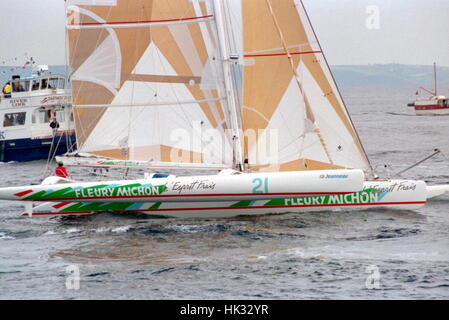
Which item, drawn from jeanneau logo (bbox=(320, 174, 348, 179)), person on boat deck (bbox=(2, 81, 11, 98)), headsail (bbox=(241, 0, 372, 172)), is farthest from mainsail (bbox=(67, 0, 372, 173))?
person on boat deck (bbox=(2, 81, 11, 98))

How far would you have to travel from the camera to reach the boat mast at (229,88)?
2234 centimetres

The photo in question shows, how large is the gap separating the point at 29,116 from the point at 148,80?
23254 mm

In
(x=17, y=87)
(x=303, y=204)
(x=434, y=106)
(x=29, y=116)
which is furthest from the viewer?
(x=434, y=106)

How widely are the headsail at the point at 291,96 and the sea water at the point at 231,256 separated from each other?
1845 millimetres

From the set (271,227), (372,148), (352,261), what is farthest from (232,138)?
(372,148)

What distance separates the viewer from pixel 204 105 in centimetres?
2303

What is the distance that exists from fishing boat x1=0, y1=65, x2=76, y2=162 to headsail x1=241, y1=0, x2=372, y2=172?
77.9 ft

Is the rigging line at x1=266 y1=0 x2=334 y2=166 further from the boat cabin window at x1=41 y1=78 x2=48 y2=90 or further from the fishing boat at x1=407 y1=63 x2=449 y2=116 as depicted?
the fishing boat at x1=407 y1=63 x2=449 y2=116

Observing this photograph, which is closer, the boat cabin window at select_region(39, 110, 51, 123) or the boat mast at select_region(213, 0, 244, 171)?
the boat mast at select_region(213, 0, 244, 171)

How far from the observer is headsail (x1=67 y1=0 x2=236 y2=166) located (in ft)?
74.9

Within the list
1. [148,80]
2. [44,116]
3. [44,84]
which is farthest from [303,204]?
[44,84]

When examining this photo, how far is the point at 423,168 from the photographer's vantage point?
36094 mm

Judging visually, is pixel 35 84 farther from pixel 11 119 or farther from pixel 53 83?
pixel 11 119
